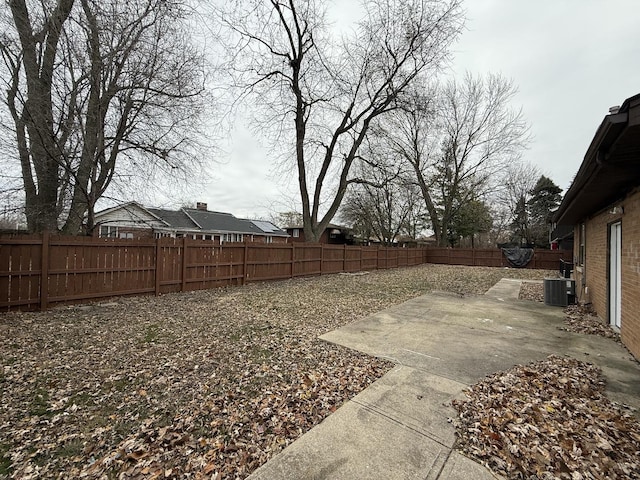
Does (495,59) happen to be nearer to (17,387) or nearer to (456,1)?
(456,1)

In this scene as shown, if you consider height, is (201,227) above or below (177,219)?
below

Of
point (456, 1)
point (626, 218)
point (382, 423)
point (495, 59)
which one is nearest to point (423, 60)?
point (456, 1)

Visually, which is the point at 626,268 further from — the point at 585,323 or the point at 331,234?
the point at 331,234

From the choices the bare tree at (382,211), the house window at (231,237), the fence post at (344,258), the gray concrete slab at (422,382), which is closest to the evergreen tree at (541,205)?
the bare tree at (382,211)

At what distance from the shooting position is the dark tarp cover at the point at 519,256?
20.4 m

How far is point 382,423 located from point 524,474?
987 mm

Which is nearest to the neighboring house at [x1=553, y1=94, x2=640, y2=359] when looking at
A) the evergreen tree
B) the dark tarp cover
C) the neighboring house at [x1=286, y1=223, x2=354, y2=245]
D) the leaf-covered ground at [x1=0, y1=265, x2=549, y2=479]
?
the leaf-covered ground at [x1=0, y1=265, x2=549, y2=479]

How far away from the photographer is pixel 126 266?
696 centimetres

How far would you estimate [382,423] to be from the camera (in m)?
2.40

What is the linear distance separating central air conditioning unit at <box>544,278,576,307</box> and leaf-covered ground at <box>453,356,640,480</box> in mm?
5322

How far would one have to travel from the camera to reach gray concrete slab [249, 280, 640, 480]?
1938mm

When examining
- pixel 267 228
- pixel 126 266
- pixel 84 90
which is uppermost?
pixel 84 90

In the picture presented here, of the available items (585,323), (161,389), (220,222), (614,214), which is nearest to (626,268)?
(614,214)

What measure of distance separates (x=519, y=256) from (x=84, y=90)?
25.2m
